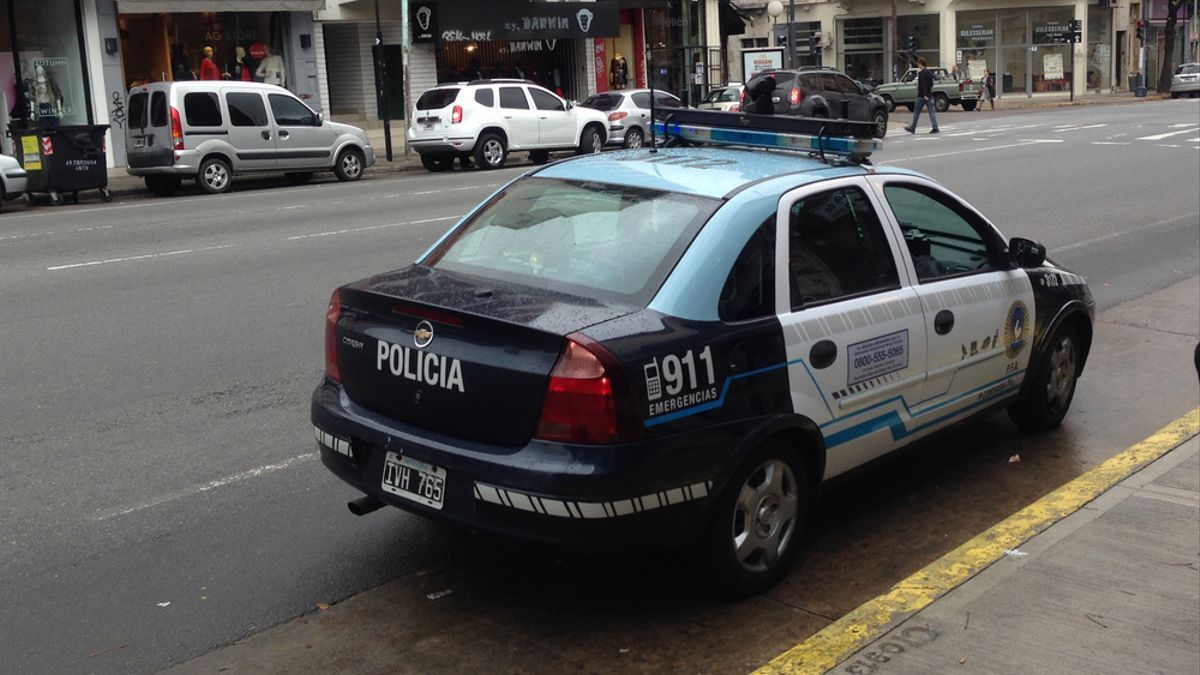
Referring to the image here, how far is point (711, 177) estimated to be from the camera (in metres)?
5.11

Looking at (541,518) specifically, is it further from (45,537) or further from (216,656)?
(45,537)

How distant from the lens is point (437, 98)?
78.1 feet

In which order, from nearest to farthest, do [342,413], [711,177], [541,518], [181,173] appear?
[541,518] → [342,413] → [711,177] → [181,173]

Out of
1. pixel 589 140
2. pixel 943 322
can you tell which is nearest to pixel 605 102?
pixel 589 140

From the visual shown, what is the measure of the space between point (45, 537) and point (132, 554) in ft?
1.49

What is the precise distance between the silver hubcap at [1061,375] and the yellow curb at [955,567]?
1.45 feet

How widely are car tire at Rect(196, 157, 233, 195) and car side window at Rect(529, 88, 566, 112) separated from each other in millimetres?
6651

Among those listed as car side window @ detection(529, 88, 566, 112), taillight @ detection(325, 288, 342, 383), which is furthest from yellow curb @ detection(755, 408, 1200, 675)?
car side window @ detection(529, 88, 566, 112)

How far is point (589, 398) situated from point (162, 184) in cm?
1817

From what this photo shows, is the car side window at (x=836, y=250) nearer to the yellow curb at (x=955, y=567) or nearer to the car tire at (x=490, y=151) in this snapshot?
the yellow curb at (x=955, y=567)

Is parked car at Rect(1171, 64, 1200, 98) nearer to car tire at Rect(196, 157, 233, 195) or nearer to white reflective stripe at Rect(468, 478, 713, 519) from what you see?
car tire at Rect(196, 157, 233, 195)

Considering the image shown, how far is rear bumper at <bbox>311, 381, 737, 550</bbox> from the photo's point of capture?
407 cm

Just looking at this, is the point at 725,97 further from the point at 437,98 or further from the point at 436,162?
the point at 437,98

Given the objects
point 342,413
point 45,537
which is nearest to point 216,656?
point 342,413
